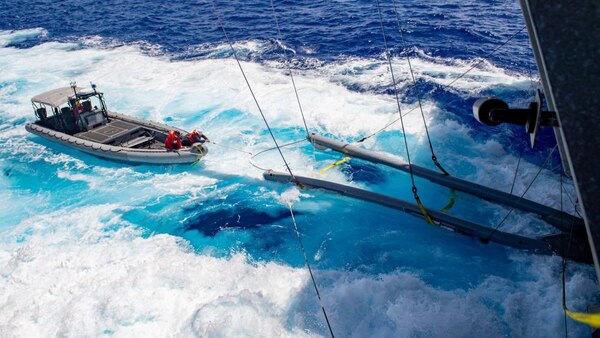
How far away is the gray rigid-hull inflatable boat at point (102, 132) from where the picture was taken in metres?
15.1

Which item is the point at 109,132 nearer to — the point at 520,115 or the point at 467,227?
the point at 467,227

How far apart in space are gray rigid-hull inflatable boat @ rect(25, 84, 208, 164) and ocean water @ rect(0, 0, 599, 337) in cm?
64

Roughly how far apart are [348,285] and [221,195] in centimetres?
599

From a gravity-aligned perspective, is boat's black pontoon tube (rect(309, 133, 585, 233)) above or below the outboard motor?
below

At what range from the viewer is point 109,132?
55.3 ft

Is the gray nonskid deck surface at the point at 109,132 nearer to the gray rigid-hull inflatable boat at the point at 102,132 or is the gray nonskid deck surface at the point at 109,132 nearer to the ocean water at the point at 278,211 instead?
the gray rigid-hull inflatable boat at the point at 102,132

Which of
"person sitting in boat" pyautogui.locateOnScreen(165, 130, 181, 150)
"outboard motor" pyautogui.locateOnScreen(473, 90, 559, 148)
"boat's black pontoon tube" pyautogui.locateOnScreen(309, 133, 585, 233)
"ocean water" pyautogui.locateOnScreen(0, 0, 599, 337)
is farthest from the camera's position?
"person sitting in boat" pyautogui.locateOnScreen(165, 130, 181, 150)

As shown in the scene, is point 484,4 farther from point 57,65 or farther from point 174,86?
point 57,65

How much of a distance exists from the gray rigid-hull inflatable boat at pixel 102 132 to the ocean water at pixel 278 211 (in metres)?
0.64

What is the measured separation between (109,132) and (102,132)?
1.08 feet

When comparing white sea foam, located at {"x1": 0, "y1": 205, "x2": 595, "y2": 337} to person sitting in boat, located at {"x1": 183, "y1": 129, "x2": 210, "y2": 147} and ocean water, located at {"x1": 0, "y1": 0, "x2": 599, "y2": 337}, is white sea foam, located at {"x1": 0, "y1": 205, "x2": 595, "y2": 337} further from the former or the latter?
person sitting in boat, located at {"x1": 183, "y1": 129, "x2": 210, "y2": 147}

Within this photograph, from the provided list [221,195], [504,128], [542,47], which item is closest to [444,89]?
[504,128]

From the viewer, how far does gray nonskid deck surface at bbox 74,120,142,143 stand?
53.7 ft

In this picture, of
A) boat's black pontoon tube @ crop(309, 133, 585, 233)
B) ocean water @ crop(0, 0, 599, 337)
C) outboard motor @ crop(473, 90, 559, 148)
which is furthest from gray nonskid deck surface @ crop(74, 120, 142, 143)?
outboard motor @ crop(473, 90, 559, 148)
